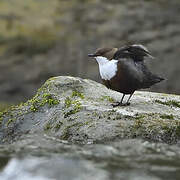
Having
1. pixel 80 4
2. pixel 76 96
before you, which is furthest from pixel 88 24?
pixel 76 96

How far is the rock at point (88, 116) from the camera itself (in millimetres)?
4879

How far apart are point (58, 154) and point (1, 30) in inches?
557

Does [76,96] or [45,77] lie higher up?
[76,96]

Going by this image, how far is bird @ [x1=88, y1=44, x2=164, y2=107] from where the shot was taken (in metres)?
5.89

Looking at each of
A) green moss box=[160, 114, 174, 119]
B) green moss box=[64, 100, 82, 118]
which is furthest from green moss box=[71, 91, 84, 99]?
green moss box=[160, 114, 174, 119]

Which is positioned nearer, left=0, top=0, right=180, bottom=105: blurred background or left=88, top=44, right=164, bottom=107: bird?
left=88, top=44, right=164, bottom=107: bird

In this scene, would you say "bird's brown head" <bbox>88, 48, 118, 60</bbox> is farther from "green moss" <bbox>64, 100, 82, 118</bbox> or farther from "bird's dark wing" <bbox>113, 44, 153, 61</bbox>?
"green moss" <bbox>64, 100, 82, 118</bbox>

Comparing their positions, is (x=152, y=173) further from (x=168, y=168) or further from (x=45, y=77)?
(x=45, y=77)

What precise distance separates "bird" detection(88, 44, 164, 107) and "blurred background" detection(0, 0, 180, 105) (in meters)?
10.5

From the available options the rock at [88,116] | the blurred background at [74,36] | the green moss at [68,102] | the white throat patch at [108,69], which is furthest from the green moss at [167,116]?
the blurred background at [74,36]

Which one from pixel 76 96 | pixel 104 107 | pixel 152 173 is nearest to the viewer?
pixel 152 173

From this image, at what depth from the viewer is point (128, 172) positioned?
354 centimetres

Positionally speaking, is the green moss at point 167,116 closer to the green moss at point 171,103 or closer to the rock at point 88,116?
the rock at point 88,116

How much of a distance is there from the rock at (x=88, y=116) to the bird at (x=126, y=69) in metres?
0.23
